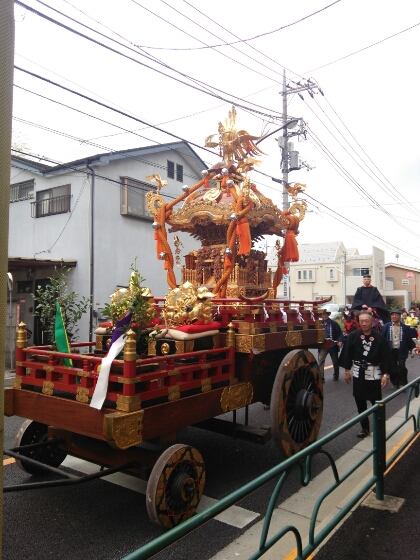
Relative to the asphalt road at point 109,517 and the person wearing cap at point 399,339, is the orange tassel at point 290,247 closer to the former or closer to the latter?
the asphalt road at point 109,517

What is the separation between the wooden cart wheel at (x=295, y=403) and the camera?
4473 mm

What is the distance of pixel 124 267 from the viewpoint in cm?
Result: 1552

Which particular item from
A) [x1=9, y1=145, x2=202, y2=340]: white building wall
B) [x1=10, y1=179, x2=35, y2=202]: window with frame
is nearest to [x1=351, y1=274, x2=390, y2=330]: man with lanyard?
[x1=9, y1=145, x2=202, y2=340]: white building wall

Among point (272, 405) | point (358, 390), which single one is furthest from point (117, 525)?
point (358, 390)

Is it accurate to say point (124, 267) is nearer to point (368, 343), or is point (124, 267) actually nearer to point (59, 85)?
point (59, 85)

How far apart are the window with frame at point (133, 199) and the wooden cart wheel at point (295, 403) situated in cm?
1146

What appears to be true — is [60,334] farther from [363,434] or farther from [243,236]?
[363,434]

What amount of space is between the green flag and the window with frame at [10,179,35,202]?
1304 centimetres

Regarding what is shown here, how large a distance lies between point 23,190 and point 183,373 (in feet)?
48.4

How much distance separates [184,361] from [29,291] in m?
11.4

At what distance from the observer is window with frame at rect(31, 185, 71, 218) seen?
1501cm

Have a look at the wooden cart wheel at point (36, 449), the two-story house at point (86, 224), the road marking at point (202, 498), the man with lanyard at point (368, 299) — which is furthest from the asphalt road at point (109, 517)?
the two-story house at point (86, 224)

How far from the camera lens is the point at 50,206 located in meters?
15.5

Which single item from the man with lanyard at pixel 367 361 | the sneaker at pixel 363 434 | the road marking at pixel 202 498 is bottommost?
the road marking at pixel 202 498
